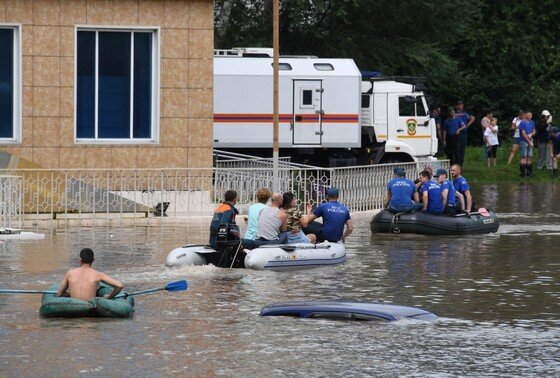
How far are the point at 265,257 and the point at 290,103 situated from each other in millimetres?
18267

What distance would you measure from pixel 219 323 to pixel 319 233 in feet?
24.0

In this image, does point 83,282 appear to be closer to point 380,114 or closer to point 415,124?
point 380,114

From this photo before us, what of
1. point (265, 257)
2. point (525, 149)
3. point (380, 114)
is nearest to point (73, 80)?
point (265, 257)

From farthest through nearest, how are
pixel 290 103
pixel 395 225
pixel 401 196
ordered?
pixel 290 103 < pixel 401 196 < pixel 395 225

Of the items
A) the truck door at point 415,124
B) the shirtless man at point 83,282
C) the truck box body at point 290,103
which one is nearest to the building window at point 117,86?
the truck box body at point 290,103

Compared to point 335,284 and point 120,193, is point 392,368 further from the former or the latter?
point 120,193

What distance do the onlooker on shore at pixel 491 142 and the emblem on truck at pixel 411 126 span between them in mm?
5094

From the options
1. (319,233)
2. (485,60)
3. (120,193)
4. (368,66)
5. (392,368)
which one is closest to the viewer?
(392,368)

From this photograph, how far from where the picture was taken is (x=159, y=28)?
31.2 m

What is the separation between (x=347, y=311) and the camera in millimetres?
16672

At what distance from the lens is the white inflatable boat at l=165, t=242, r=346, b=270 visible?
21.5 meters

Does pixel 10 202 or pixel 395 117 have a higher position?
pixel 395 117

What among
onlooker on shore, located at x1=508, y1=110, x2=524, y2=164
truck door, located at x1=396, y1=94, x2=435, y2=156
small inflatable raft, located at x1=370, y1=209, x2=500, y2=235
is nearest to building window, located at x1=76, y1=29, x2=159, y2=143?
small inflatable raft, located at x1=370, y1=209, x2=500, y2=235

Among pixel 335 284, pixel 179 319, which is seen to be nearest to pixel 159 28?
pixel 335 284
